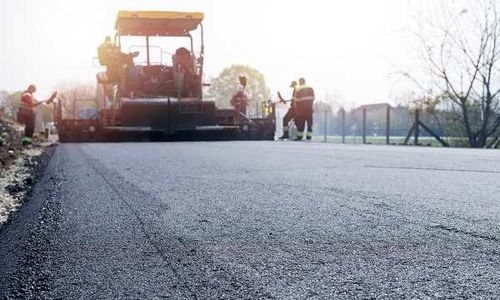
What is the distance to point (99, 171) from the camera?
5145 mm

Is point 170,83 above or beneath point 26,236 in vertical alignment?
above

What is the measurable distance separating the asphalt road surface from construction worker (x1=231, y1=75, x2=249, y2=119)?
1132 cm

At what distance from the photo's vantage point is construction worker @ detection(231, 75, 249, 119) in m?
15.6

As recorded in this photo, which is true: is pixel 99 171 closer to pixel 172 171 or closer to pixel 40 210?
pixel 172 171

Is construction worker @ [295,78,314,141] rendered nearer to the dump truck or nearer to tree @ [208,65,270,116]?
the dump truck

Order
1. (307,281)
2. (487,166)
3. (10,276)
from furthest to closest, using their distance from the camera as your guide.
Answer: (487,166) < (10,276) < (307,281)

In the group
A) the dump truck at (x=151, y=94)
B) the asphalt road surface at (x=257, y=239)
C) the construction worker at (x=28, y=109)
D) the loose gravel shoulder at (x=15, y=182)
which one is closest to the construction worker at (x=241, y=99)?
the dump truck at (x=151, y=94)

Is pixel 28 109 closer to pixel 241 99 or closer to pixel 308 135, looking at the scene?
pixel 241 99

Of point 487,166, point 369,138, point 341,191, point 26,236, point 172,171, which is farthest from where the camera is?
point 369,138

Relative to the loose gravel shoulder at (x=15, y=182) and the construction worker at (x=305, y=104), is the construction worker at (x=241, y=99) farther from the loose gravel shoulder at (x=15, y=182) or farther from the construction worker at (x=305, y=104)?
the loose gravel shoulder at (x=15, y=182)

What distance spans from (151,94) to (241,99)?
2937mm

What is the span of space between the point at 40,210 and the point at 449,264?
223 cm

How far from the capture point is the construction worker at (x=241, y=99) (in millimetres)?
15555

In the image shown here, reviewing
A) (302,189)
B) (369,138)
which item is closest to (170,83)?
(369,138)
